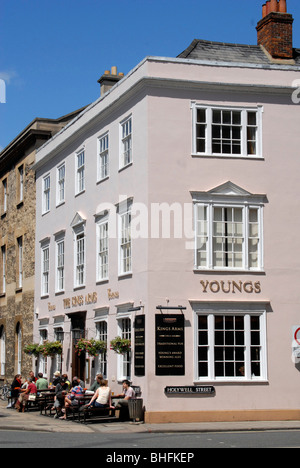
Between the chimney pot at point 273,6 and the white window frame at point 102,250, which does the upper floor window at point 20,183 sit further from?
the chimney pot at point 273,6

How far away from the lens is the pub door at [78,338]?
31.3 m

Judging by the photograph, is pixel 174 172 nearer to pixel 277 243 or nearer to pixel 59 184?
pixel 277 243

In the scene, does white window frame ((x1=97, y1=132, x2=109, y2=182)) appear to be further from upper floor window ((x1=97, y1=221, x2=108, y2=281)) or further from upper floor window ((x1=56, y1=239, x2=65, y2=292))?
upper floor window ((x1=56, y1=239, x2=65, y2=292))

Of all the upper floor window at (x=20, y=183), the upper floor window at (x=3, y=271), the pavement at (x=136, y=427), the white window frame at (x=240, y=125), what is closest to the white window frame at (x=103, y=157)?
the white window frame at (x=240, y=125)

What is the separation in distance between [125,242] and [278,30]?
31.9 ft

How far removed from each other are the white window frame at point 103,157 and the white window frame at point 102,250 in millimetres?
1743

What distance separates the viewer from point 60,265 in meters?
34.6

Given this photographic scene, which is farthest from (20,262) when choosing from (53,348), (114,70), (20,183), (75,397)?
(75,397)

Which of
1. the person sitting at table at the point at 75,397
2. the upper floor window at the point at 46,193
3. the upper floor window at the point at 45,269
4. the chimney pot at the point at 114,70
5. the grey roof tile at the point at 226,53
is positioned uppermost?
the chimney pot at the point at 114,70

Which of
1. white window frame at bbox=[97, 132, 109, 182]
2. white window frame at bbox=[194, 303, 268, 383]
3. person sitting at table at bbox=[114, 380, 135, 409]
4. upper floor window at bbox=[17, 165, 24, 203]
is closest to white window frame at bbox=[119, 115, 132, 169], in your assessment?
white window frame at bbox=[97, 132, 109, 182]

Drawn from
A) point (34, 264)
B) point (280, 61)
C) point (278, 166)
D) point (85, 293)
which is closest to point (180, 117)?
point (278, 166)

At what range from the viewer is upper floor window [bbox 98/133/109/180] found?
Answer: 3022 centimetres

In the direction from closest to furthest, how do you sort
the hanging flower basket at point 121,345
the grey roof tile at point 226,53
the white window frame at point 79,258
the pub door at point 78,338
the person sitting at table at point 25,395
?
the hanging flower basket at point 121,345
the grey roof tile at point 226,53
the person sitting at table at point 25,395
the pub door at point 78,338
the white window frame at point 79,258
